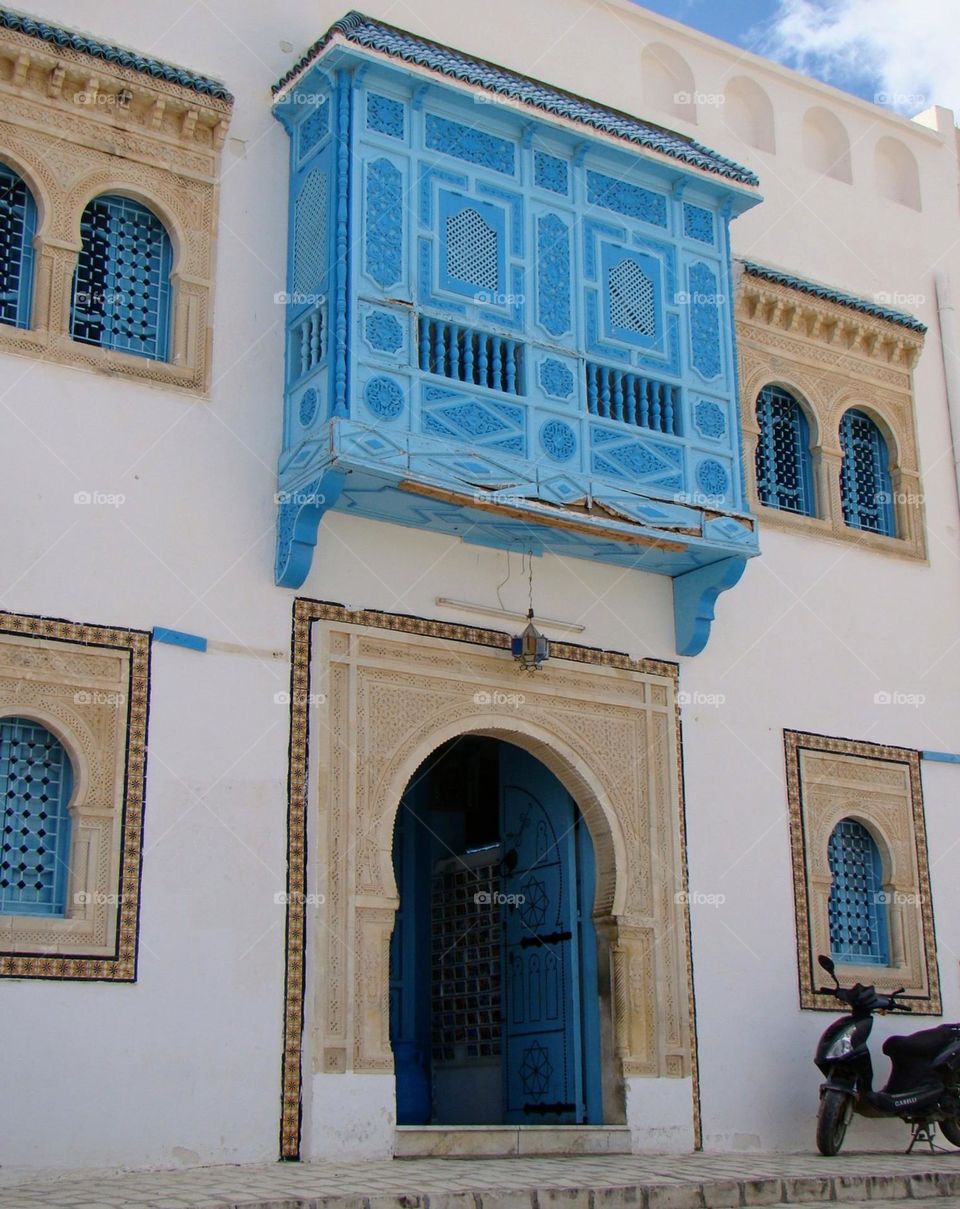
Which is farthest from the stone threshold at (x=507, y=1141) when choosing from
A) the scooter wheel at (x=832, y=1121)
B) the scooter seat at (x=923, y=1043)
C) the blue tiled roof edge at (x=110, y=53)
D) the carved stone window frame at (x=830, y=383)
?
the blue tiled roof edge at (x=110, y=53)

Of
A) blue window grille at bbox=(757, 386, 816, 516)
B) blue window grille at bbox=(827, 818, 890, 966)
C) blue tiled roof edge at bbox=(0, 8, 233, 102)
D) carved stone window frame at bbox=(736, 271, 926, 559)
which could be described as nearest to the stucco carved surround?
blue window grille at bbox=(827, 818, 890, 966)

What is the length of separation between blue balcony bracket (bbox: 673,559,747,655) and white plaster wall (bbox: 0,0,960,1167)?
101mm

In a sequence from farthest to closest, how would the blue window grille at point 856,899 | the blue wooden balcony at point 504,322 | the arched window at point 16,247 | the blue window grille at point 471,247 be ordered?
the blue window grille at point 856,899 < the blue window grille at point 471,247 < the blue wooden balcony at point 504,322 < the arched window at point 16,247

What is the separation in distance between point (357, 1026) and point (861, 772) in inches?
153

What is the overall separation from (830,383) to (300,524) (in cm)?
441

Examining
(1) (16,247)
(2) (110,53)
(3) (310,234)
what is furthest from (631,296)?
(1) (16,247)

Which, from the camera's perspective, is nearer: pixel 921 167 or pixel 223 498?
pixel 223 498

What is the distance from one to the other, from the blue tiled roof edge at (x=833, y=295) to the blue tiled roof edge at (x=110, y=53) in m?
3.66

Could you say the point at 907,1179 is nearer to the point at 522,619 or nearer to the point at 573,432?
the point at 522,619

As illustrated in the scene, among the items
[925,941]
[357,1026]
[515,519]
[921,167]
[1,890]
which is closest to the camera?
[1,890]

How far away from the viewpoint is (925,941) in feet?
32.2

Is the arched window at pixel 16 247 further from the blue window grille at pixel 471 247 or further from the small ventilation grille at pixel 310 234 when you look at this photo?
the blue window grille at pixel 471 247

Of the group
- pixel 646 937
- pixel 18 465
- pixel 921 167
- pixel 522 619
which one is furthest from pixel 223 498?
pixel 921 167

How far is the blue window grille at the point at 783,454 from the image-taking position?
1031 centimetres
